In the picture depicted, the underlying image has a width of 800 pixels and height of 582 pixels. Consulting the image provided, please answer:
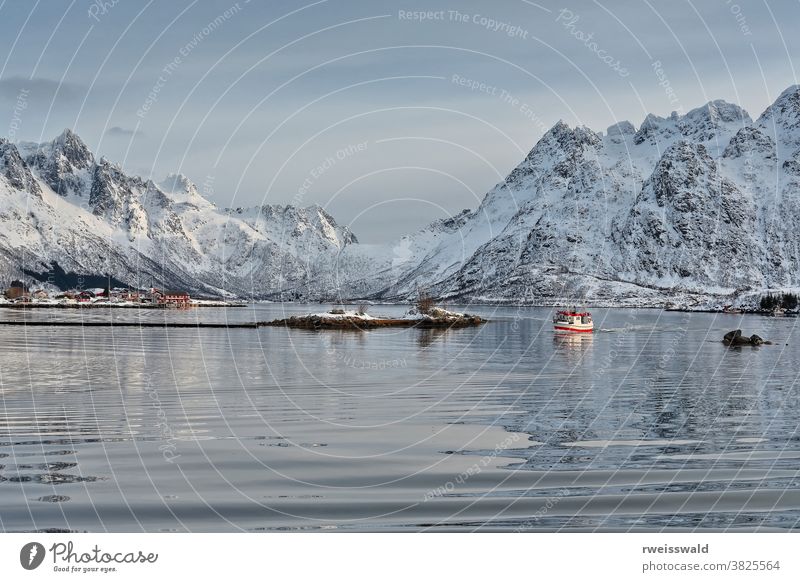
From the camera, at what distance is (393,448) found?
112 feet

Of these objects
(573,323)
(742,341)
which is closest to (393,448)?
(742,341)

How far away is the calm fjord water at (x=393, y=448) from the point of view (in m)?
23.5

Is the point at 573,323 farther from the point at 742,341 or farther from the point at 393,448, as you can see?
the point at 393,448

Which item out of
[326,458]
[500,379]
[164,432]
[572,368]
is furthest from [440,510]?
[572,368]

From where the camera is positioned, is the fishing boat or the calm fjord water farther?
the fishing boat

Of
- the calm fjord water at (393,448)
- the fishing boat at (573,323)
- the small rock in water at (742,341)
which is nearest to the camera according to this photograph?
the calm fjord water at (393,448)

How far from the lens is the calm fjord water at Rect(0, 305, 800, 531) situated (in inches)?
924

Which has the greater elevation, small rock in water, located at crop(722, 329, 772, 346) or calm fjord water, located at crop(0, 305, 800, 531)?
small rock in water, located at crop(722, 329, 772, 346)

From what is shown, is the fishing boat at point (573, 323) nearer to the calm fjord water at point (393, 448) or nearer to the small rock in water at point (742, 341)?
the small rock in water at point (742, 341)

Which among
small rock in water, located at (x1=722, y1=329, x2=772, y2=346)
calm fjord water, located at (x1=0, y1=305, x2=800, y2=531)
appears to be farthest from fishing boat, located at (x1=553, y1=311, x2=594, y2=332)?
calm fjord water, located at (x1=0, y1=305, x2=800, y2=531)

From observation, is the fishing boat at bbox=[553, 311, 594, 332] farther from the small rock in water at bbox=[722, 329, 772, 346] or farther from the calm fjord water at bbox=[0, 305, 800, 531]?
the calm fjord water at bbox=[0, 305, 800, 531]

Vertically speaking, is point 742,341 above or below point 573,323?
below

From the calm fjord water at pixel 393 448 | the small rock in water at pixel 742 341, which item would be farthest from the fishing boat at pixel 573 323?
the calm fjord water at pixel 393 448
